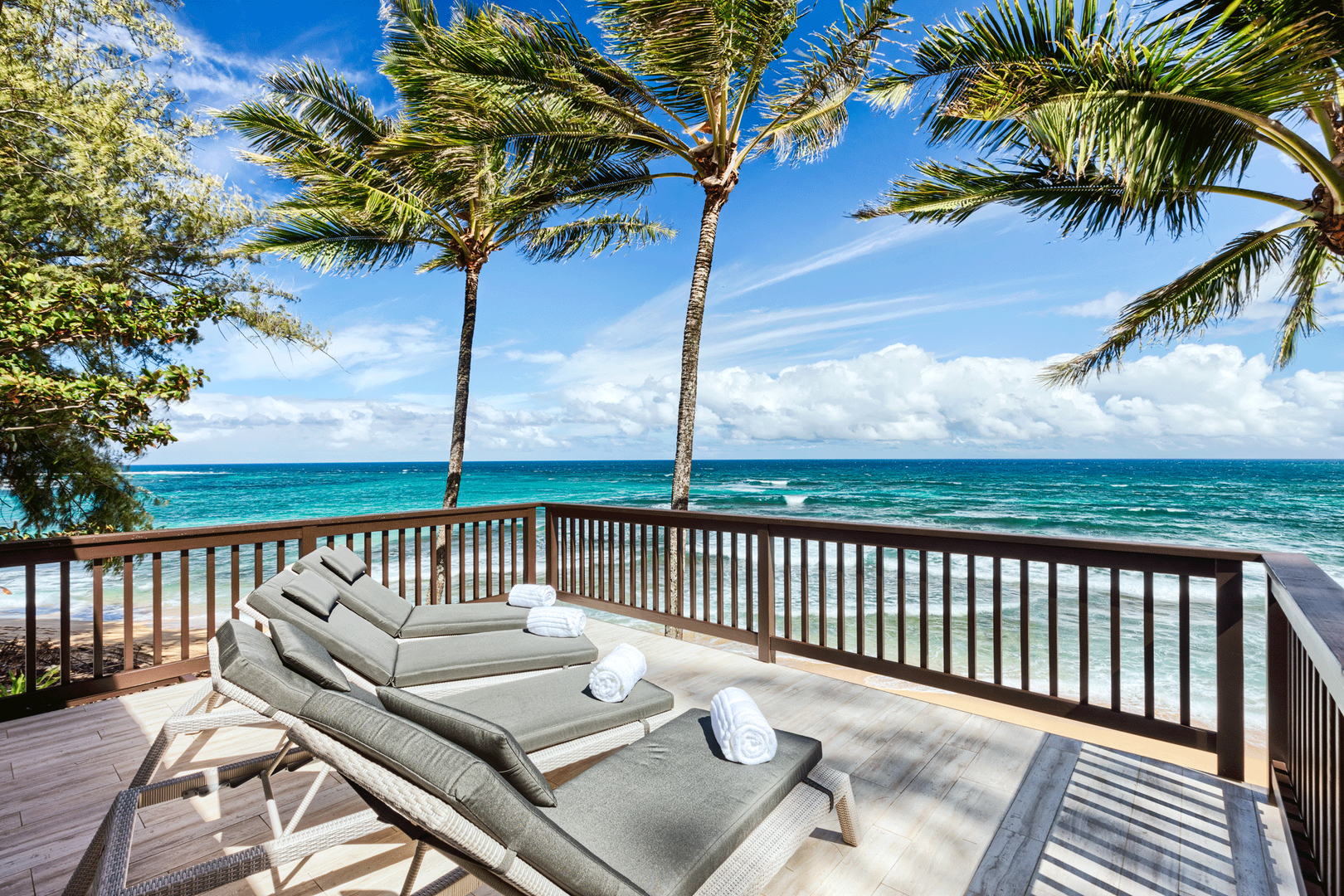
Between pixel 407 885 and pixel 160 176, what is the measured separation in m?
7.38

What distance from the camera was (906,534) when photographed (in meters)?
3.17

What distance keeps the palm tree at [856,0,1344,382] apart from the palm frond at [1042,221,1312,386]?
749 mm

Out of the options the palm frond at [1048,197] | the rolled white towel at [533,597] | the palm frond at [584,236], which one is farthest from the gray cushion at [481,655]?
the palm frond at [584,236]

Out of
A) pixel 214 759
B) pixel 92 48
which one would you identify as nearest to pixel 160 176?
pixel 92 48

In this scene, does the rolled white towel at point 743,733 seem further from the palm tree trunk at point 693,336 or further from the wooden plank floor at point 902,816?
the palm tree trunk at point 693,336

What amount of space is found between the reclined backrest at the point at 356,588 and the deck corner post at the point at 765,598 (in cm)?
212

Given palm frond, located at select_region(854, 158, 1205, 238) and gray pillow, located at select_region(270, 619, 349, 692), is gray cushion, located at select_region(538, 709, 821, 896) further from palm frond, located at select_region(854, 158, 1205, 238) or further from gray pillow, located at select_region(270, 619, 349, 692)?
palm frond, located at select_region(854, 158, 1205, 238)

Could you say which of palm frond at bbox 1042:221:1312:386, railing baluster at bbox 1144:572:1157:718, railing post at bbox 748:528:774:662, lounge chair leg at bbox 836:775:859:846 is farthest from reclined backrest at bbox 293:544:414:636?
palm frond at bbox 1042:221:1312:386

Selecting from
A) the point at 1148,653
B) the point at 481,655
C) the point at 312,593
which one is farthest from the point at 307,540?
the point at 1148,653

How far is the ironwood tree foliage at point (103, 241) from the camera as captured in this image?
13.0 ft

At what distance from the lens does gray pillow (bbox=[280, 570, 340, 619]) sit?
2.54m

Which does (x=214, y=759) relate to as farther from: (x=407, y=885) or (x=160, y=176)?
(x=160, y=176)

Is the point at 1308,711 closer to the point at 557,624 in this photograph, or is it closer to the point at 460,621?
the point at 557,624

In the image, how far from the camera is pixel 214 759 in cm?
245
